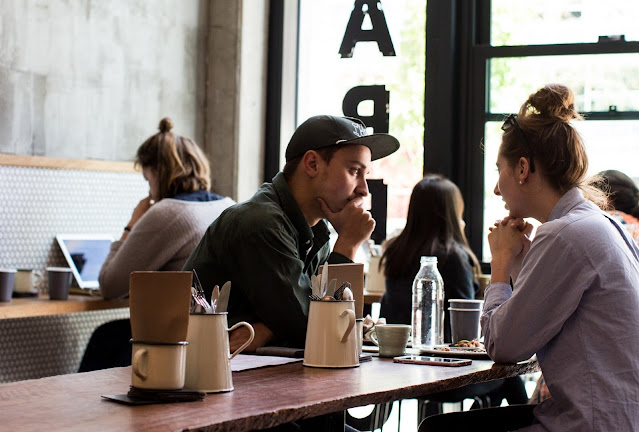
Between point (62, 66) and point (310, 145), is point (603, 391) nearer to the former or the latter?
point (310, 145)

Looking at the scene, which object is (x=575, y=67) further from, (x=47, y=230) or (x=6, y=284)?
(x=6, y=284)

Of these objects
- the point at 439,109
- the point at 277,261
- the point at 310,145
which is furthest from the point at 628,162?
the point at 277,261

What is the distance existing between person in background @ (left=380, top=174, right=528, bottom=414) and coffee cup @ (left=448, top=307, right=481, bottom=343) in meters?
1.14

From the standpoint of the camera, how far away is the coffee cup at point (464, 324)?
264cm

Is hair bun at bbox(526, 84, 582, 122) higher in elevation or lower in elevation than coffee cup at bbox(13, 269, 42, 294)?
higher

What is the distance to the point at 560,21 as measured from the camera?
15.8 feet

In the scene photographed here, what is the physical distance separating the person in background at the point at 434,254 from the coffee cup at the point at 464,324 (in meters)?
1.14

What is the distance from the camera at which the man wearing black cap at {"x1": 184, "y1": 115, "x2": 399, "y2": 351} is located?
2.30 meters

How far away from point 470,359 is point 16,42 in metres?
2.83

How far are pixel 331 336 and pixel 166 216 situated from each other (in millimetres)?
2029

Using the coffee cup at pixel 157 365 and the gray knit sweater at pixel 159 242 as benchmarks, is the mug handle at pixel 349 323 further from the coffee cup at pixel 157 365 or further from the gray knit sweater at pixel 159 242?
the gray knit sweater at pixel 159 242

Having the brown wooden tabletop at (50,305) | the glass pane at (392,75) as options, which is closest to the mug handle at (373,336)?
the brown wooden tabletop at (50,305)

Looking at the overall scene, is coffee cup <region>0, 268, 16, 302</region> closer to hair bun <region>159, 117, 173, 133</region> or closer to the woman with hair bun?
hair bun <region>159, 117, 173, 133</region>

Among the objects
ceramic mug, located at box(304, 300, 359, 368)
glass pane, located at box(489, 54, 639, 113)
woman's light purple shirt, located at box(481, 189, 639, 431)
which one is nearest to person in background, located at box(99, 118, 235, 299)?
glass pane, located at box(489, 54, 639, 113)
